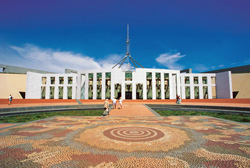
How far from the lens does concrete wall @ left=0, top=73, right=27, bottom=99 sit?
38188 mm

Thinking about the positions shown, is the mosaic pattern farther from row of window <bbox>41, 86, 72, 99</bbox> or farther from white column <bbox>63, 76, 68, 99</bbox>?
row of window <bbox>41, 86, 72, 99</bbox>

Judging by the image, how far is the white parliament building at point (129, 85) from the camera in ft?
114

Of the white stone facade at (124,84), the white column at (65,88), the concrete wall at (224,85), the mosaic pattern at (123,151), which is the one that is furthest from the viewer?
the white column at (65,88)

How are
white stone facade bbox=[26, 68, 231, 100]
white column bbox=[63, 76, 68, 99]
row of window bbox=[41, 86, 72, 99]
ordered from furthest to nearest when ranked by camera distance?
row of window bbox=[41, 86, 72, 99] < white column bbox=[63, 76, 68, 99] < white stone facade bbox=[26, 68, 231, 100]

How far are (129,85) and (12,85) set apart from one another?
119ft

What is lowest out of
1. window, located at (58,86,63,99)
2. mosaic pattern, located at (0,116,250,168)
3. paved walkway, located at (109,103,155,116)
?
paved walkway, located at (109,103,155,116)

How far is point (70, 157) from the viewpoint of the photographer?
319 cm

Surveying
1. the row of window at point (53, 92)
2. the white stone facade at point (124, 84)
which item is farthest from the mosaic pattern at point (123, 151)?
the row of window at point (53, 92)

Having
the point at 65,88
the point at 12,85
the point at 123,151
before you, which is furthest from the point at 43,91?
the point at 123,151

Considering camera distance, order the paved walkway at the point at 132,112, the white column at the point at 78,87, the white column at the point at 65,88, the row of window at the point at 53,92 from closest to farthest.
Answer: the paved walkway at the point at 132,112 → the white column at the point at 78,87 → the white column at the point at 65,88 → the row of window at the point at 53,92

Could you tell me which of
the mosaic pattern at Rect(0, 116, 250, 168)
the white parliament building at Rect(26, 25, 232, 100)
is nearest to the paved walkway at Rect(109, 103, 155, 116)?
the mosaic pattern at Rect(0, 116, 250, 168)

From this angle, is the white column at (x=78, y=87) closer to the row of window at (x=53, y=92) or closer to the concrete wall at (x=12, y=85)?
the row of window at (x=53, y=92)

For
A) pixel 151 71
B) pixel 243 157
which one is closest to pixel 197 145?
pixel 243 157

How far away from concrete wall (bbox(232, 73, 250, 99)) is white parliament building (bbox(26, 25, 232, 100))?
5795mm
